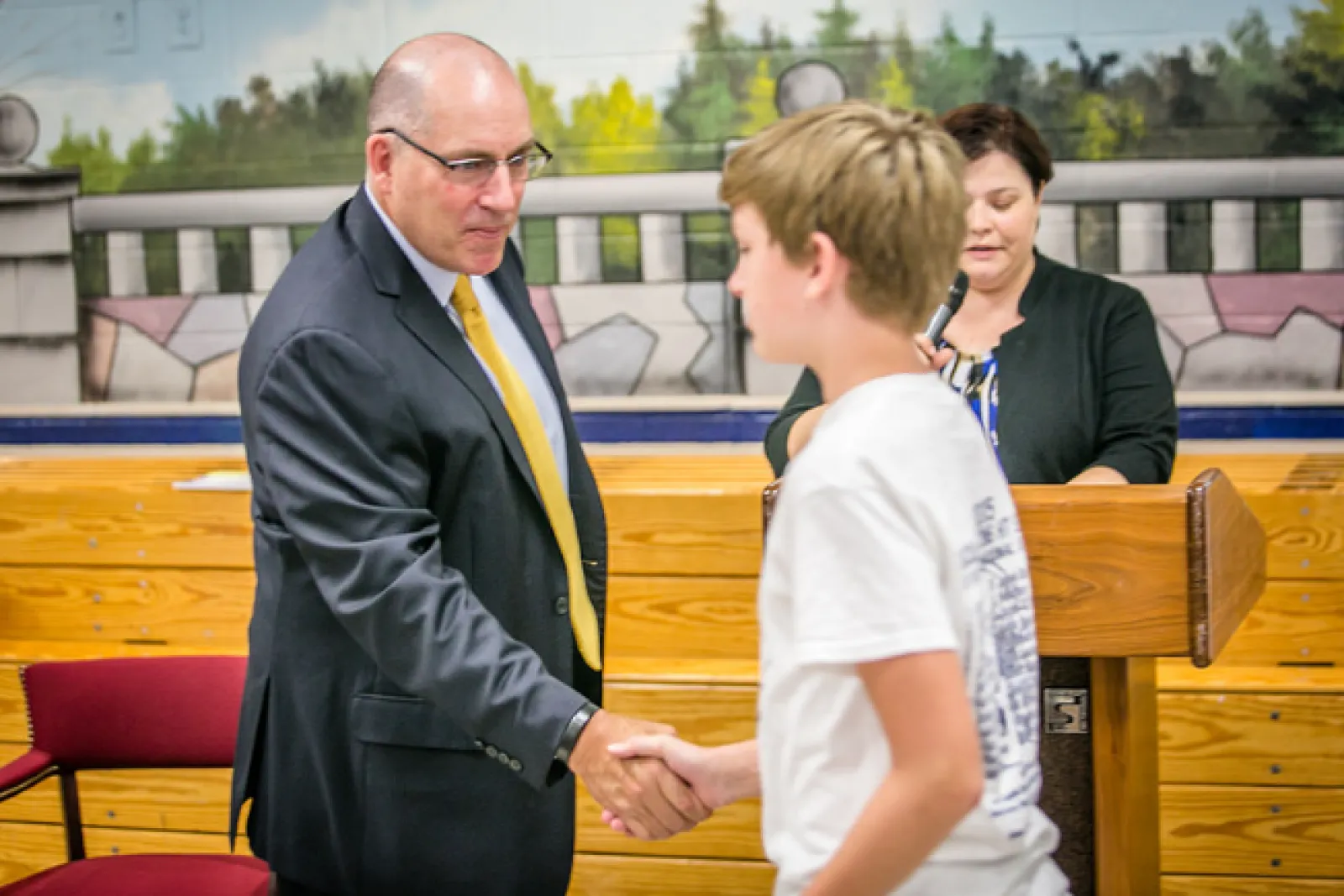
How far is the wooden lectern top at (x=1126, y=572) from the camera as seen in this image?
156cm

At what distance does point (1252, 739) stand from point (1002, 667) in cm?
213

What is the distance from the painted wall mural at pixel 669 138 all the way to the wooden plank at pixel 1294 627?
21.5 inches

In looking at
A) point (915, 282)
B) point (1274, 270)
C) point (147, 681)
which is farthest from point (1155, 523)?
point (1274, 270)

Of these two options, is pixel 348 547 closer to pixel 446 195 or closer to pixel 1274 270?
pixel 446 195

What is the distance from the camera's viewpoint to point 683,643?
3363 millimetres

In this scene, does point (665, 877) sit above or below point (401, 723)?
below

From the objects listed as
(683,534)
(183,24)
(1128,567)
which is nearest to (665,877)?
(683,534)

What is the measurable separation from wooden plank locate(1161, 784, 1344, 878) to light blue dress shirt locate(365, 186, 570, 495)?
5.47 ft

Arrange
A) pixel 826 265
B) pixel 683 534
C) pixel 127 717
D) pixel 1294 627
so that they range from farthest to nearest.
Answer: pixel 683 534 < pixel 1294 627 < pixel 127 717 < pixel 826 265

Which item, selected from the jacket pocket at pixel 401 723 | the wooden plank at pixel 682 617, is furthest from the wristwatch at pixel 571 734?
the wooden plank at pixel 682 617

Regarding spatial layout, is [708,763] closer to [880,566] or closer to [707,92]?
[880,566]

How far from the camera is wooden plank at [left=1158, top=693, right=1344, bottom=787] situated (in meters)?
3.03

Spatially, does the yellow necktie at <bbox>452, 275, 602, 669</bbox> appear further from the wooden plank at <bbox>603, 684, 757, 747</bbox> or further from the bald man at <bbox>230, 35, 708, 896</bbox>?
the wooden plank at <bbox>603, 684, 757, 747</bbox>

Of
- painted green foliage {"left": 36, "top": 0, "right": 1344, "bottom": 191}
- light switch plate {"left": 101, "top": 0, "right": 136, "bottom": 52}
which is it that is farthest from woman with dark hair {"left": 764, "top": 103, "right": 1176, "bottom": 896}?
light switch plate {"left": 101, "top": 0, "right": 136, "bottom": 52}
